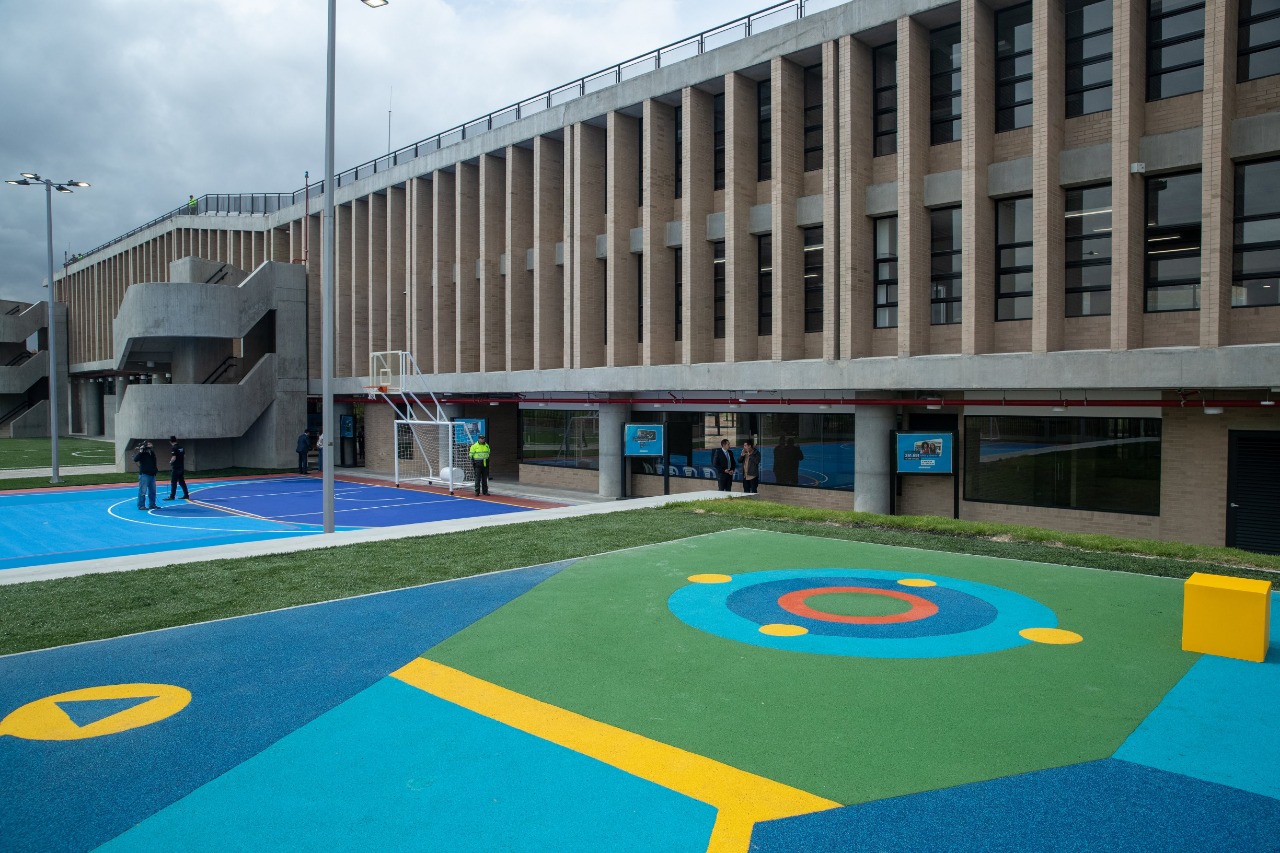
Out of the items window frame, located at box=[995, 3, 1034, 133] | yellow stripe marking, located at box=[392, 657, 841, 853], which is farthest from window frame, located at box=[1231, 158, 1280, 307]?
yellow stripe marking, located at box=[392, 657, 841, 853]

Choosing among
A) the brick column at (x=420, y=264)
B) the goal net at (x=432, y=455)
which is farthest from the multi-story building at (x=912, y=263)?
the goal net at (x=432, y=455)

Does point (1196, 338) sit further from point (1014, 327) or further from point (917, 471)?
point (917, 471)

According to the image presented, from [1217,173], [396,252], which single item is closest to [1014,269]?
[1217,173]

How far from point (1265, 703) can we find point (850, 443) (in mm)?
16922

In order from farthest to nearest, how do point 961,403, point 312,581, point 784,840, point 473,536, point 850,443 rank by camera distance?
point 850,443
point 961,403
point 473,536
point 312,581
point 784,840

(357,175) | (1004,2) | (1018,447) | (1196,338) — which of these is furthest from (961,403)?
(357,175)

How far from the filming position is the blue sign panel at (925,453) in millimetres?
21969

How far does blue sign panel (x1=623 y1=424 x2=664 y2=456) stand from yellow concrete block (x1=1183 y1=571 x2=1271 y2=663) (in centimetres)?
2073

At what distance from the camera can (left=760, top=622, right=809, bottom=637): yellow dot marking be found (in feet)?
31.8

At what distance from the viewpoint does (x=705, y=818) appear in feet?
18.5

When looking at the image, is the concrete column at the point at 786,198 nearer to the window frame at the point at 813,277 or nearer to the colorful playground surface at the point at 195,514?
the window frame at the point at 813,277

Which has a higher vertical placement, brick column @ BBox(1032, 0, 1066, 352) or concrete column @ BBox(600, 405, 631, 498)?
brick column @ BBox(1032, 0, 1066, 352)

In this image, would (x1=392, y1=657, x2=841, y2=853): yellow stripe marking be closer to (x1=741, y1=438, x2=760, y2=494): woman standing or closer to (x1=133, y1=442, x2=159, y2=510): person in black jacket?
(x1=741, y1=438, x2=760, y2=494): woman standing

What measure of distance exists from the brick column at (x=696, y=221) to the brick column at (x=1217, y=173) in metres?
13.1
